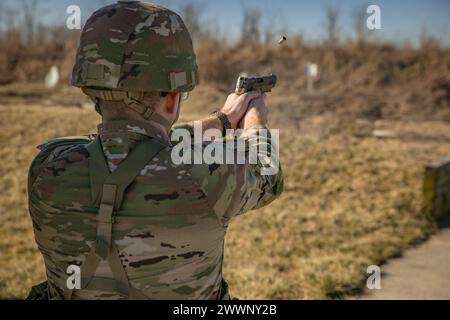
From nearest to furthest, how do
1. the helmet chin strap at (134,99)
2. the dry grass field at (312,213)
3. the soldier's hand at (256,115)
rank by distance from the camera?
the helmet chin strap at (134,99), the soldier's hand at (256,115), the dry grass field at (312,213)

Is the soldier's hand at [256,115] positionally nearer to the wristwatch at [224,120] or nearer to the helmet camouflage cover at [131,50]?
the wristwatch at [224,120]

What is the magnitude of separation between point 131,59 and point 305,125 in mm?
10597

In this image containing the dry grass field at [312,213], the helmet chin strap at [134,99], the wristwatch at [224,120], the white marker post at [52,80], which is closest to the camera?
the helmet chin strap at [134,99]

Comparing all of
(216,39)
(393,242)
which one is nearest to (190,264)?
(393,242)

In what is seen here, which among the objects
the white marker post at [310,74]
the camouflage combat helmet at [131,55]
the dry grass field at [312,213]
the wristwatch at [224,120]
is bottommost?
the dry grass field at [312,213]

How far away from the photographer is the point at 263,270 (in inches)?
191

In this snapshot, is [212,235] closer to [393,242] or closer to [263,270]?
[263,270]

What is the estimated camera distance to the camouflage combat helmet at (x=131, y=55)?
1466mm

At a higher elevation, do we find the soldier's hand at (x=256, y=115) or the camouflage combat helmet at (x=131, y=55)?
the camouflage combat helmet at (x=131, y=55)

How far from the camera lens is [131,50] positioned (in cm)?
147

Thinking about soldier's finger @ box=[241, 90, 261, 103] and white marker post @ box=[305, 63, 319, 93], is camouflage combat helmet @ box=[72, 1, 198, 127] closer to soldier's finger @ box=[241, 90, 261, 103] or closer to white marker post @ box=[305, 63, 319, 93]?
soldier's finger @ box=[241, 90, 261, 103]

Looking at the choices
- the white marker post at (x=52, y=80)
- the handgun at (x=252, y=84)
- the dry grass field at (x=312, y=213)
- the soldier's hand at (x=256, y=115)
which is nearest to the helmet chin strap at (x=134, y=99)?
the soldier's hand at (x=256, y=115)

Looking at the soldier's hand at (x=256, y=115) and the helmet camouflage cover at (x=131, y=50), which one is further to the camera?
the soldier's hand at (x=256, y=115)

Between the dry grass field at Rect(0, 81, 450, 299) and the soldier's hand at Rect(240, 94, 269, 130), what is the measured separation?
264 centimetres
